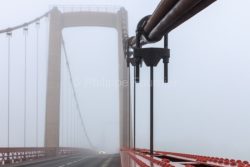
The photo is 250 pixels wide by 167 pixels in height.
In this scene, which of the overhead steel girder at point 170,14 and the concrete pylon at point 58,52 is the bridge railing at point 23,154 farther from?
the overhead steel girder at point 170,14

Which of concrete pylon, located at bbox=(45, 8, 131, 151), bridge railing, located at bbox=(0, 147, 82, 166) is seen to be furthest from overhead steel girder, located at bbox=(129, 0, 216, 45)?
concrete pylon, located at bbox=(45, 8, 131, 151)

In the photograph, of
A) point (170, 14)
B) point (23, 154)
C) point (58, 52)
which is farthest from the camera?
point (58, 52)

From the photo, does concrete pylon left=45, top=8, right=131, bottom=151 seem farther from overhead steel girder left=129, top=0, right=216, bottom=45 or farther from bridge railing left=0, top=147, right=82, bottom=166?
overhead steel girder left=129, top=0, right=216, bottom=45

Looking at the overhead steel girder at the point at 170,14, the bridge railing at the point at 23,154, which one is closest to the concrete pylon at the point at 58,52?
the bridge railing at the point at 23,154

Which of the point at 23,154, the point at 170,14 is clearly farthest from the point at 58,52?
the point at 170,14

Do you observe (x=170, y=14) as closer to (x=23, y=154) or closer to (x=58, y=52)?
(x=23, y=154)

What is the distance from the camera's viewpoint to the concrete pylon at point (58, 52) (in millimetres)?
71375

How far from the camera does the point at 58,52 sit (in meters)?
73.8

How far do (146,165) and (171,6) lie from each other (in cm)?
243

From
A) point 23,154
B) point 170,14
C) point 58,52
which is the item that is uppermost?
point 58,52

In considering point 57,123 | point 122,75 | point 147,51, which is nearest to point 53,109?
point 57,123

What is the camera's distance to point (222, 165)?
26.9 feet

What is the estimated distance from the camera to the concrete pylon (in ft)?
234

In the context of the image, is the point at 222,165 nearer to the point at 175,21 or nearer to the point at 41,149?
the point at 175,21
